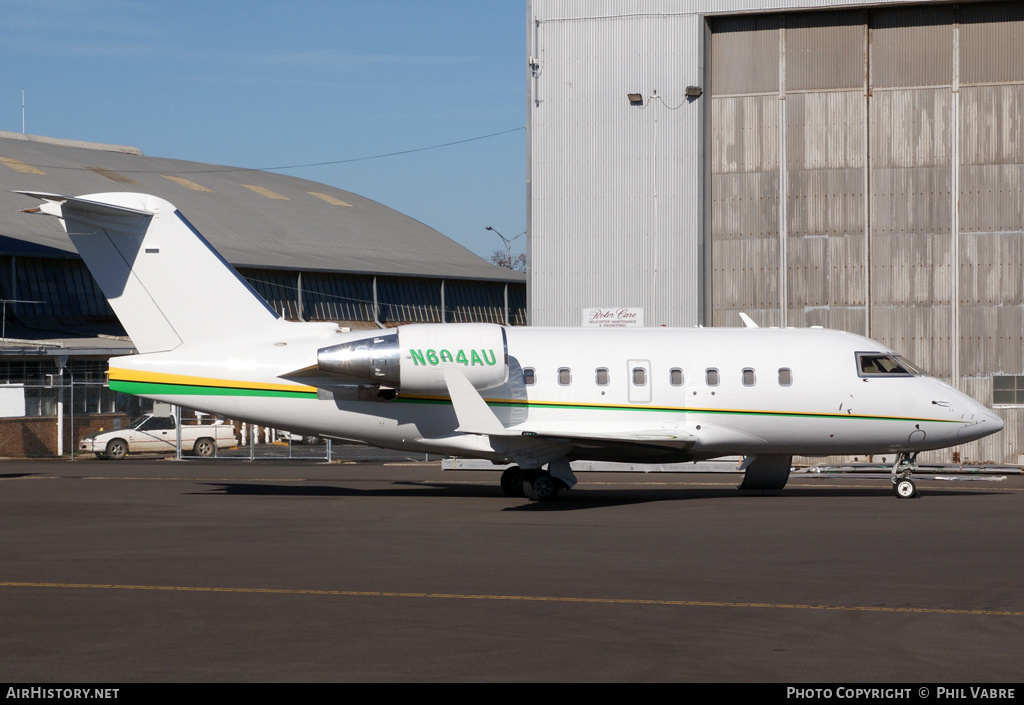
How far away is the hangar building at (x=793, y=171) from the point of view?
32.0 meters

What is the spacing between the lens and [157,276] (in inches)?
851

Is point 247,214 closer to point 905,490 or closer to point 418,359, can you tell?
point 418,359

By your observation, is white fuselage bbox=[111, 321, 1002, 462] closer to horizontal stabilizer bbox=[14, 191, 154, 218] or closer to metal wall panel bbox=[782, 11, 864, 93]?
horizontal stabilizer bbox=[14, 191, 154, 218]

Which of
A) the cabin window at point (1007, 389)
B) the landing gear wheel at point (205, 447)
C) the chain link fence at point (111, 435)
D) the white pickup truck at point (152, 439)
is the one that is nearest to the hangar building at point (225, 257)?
the chain link fence at point (111, 435)

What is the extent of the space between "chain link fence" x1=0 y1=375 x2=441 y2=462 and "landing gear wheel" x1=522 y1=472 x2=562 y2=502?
15737 mm

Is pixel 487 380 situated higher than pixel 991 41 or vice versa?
pixel 991 41

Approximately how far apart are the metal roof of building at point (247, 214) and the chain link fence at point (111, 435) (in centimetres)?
1372

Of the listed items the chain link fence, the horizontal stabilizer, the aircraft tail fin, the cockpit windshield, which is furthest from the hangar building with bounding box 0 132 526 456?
the cockpit windshield

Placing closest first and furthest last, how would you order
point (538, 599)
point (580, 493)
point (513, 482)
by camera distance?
point (538, 599) → point (513, 482) → point (580, 493)

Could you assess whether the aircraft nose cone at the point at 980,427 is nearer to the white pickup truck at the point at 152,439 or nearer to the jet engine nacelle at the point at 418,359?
the jet engine nacelle at the point at 418,359

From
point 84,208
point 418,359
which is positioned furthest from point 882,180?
point 84,208

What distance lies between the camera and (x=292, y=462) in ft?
115

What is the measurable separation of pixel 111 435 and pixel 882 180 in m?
26.0

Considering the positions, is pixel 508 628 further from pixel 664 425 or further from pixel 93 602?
pixel 664 425
